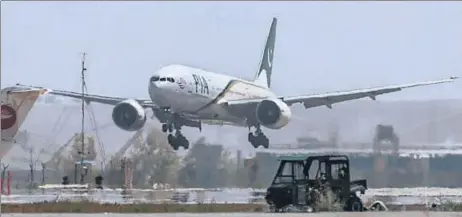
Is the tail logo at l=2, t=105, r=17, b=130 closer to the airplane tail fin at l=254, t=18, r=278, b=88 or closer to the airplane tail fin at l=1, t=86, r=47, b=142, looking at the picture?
the airplane tail fin at l=1, t=86, r=47, b=142

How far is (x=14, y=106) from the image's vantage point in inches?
998

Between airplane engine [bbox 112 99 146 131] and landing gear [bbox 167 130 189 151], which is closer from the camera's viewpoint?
landing gear [bbox 167 130 189 151]

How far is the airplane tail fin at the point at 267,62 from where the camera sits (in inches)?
2630

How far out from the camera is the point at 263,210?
96.4ft

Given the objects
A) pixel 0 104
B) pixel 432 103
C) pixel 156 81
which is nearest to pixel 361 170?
pixel 432 103

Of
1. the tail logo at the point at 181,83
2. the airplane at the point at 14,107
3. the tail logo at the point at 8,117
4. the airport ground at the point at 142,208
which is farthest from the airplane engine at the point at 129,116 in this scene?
the tail logo at the point at 8,117

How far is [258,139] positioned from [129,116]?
23.5ft

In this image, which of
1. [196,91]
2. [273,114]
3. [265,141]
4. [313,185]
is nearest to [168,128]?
[196,91]

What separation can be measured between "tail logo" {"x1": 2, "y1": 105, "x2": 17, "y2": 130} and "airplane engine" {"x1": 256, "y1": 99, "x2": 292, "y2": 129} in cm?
2904

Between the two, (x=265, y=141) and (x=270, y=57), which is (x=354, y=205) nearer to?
(x=265, y=141)

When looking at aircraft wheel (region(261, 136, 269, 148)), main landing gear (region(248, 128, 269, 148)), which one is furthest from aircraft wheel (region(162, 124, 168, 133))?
aircraft wheel (region(261, 136, 269, 148))

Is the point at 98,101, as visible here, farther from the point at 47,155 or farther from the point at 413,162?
the point at 413,162

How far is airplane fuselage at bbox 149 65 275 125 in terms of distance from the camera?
51.2 metres

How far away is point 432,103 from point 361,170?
575cm
